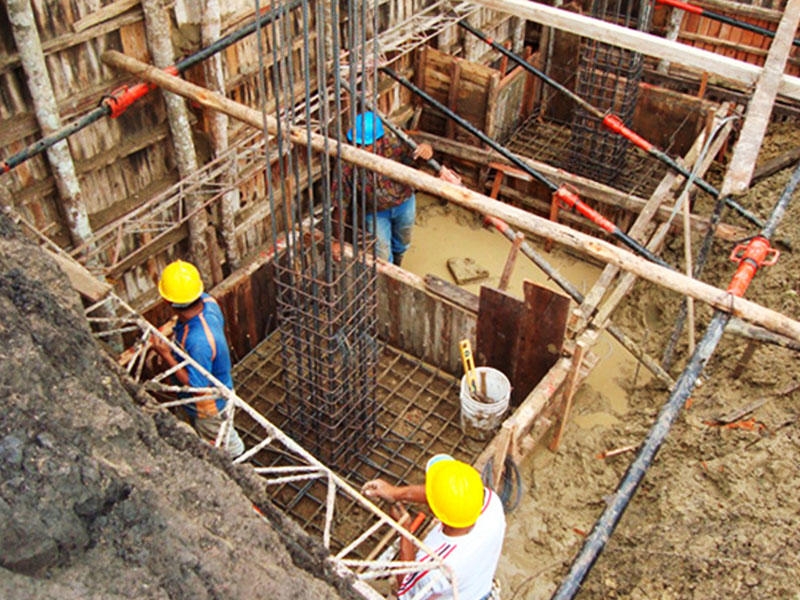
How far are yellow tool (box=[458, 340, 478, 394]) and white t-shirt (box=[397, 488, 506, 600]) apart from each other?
202 cm

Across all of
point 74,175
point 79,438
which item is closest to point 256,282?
point 74,175

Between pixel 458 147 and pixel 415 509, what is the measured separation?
477 centimetres

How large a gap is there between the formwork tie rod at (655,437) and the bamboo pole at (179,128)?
412 cm

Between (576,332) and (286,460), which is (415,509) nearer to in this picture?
(286,460)

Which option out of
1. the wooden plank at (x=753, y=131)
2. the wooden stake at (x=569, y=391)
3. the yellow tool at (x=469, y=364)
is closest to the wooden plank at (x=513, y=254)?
the yellow tool at (x=469, y=364)

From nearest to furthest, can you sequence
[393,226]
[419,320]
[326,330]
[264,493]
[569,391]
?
[264,493]
[326,330]
[569,391]
[419,320]
[393,226]

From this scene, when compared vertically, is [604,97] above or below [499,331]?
above

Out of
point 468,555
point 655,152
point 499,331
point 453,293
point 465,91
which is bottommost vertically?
point 499,331

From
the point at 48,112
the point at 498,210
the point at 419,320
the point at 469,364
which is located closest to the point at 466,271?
the point at 419,320

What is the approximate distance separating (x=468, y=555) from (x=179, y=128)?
415 centimetres

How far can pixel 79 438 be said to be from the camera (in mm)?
3197

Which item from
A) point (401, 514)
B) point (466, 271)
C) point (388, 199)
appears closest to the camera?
point (401, 514)

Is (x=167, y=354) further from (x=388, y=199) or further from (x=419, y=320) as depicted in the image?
(x=388, y=199)

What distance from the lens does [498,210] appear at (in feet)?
16.4
